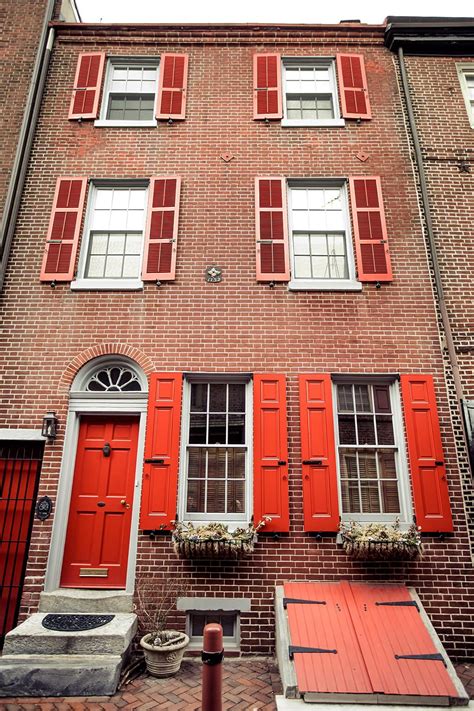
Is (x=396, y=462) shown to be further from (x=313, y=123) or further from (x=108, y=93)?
(x=108, y=93)

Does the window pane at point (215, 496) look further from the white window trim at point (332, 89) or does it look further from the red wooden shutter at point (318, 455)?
the white window trim at point (332, 89)

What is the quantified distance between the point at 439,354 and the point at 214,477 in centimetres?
372

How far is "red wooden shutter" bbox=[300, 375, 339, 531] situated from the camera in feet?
18.6

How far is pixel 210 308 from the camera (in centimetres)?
666

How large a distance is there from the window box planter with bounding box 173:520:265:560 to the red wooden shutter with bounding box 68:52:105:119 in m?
7.17

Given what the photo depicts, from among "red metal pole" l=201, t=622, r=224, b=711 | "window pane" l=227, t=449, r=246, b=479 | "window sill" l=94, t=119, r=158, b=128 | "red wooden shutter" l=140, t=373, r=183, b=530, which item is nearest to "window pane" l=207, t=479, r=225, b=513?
"window pane" l=227, t=449, r=246, b=479

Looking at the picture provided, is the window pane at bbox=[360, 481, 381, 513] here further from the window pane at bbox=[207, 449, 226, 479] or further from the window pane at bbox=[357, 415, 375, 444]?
the window pane at bbox=[207, 449, 226, 479]

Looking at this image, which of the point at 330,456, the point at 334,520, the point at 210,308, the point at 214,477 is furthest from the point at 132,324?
the point at 334,520

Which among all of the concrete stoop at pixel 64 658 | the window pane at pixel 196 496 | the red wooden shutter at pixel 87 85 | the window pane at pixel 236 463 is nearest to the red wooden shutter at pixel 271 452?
the window pane at pixel 236 463

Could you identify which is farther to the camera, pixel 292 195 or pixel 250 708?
pixel 292 195

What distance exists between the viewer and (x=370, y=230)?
7.12m

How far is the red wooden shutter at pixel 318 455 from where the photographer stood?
566cm

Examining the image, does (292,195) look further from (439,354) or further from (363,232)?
(439,354)

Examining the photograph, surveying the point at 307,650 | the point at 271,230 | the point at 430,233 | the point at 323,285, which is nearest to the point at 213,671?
the point at 307,650
